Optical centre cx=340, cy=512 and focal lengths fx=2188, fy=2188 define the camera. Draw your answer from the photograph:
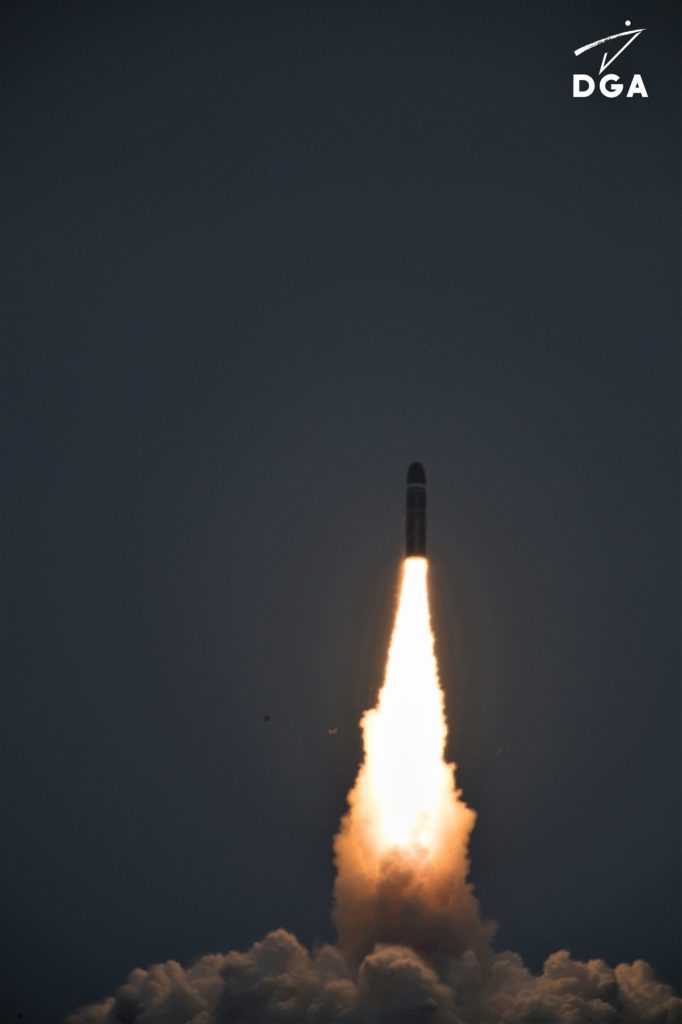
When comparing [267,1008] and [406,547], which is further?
[406,547]

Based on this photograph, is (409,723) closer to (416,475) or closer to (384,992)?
(416,475)

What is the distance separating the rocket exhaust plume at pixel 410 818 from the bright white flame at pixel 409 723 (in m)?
0.03

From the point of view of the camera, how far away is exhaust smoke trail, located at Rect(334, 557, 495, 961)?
2724 inches

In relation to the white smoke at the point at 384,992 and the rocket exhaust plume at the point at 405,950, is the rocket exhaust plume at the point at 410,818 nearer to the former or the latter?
the rocket exhaust plume at the point at 405,950

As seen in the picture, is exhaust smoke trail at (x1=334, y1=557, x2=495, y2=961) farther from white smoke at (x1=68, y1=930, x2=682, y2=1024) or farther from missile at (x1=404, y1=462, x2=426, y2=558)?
white smoke at (x1=68, y1=930, x2=682, y2=1024)

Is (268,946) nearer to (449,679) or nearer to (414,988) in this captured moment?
(414,988)

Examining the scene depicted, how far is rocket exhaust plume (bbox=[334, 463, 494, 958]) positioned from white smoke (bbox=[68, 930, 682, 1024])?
1050 millimetres

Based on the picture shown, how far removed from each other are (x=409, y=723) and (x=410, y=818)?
3746mm

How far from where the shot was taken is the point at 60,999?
267ft

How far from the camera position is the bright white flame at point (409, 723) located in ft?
240

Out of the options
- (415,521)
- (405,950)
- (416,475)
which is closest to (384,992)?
(405,950)

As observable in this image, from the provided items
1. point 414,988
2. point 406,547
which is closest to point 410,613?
point 406,547

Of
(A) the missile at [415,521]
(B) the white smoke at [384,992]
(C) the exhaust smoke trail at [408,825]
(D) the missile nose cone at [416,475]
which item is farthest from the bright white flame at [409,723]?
(B) the white smoke at [384,992]

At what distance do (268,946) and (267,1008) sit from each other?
243 centimetres
